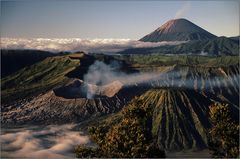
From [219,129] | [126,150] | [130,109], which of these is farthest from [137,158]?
[219,129]

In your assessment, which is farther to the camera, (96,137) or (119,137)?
(96,137)

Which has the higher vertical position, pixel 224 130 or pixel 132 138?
pixel 224 130

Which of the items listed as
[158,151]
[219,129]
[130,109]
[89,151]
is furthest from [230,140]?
[89,151]

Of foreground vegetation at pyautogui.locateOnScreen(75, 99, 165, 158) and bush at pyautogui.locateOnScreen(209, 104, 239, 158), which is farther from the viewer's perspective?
bush at pyautogui.locateOnScreen(209, 104, 239, 158)

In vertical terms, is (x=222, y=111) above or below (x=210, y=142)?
above

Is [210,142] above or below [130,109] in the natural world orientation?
below

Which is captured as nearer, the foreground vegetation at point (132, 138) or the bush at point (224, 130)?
the foreground vegetation at point (132, 138)

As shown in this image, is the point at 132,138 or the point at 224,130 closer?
the point at 132,138

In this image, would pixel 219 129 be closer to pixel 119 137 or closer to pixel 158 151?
pixel 158 151

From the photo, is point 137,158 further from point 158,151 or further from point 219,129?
point 219,129
